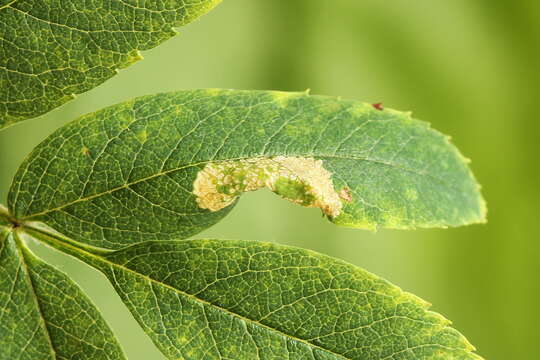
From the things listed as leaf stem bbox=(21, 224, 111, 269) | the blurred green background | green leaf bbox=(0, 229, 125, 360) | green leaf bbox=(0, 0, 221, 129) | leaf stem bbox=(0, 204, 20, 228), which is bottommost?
green leaf bbox=(0, 229, 125, 360)

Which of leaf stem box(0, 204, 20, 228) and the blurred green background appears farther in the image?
the blurred green background

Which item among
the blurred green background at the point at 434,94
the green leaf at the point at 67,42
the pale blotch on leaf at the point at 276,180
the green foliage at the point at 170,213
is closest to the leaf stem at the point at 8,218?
the green foliage at the point at 170,213

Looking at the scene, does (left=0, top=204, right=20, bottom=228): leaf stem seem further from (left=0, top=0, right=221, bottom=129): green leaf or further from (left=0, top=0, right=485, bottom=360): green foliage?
(left=0, top=0, right=221, bottom=129): green leaf

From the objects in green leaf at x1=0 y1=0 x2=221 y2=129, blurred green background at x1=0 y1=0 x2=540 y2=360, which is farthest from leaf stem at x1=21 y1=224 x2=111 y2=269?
blurred green background at x1=0 y1=0 x2=540 y2=360

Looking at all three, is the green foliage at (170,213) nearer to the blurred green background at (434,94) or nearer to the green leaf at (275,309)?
the green leaf at (275,309)

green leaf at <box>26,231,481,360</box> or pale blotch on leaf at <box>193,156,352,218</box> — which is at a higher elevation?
pale blotch on leaf at <box>193,156,352,218</box>

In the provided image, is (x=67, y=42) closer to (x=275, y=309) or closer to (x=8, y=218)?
(x=8, y=218)
